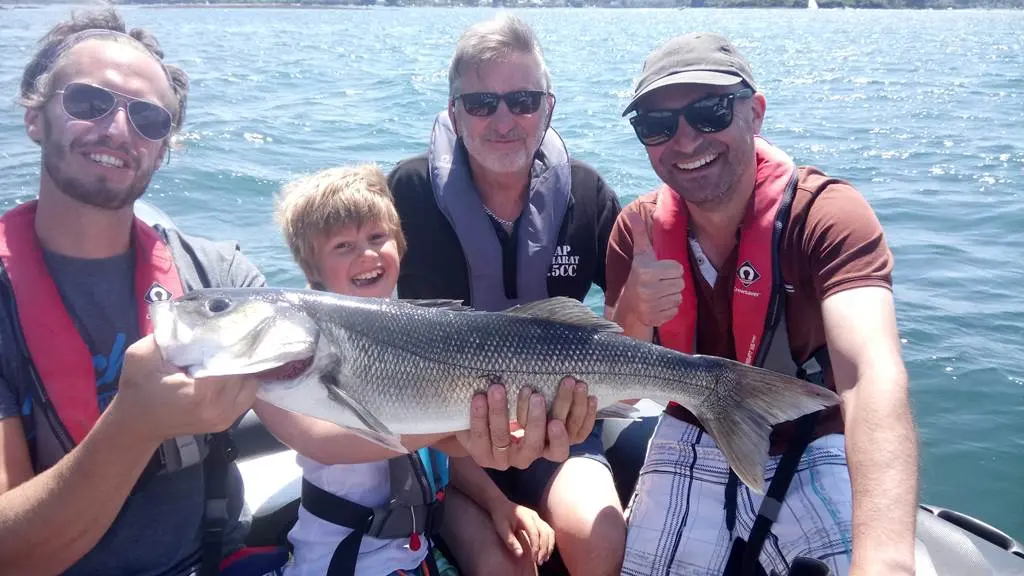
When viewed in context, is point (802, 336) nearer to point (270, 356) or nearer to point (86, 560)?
point (270, 356)

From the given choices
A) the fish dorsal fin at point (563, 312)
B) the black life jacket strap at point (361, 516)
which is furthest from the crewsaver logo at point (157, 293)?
the fish dorsal fin at point (563, 312)

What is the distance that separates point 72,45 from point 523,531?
336cm

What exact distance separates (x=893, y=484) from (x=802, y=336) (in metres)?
1.18

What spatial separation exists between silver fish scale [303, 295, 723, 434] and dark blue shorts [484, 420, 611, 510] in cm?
106

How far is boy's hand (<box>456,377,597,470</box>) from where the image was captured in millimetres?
3316

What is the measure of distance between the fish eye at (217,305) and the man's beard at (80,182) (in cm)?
107

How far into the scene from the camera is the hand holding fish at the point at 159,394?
265 cm

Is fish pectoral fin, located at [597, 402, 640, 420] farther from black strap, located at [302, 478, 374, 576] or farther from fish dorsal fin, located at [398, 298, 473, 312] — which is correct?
black strap, located at [302, 478, 374, 576]

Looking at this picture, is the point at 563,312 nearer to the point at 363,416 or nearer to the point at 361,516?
the point at 363,416

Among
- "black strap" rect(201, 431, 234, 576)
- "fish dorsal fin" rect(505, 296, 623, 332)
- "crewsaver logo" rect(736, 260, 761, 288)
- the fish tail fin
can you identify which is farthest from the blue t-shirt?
"crewsaver logo" rect(736, 260, 761, 288)

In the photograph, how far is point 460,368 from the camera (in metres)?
3.26

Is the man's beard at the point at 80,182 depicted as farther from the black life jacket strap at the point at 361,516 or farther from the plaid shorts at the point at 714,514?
the plaid shorts at the point at 714,514

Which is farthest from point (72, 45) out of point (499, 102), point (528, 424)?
point (528, 424)

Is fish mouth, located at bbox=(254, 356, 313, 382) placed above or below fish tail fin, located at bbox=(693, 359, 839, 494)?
above
